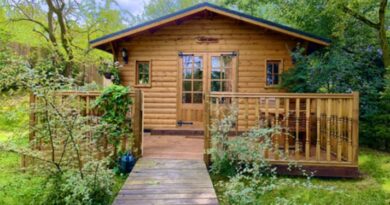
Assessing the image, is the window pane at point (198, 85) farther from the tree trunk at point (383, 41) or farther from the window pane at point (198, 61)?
the tree trunk at point (383, 41)

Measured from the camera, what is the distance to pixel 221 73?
7566 mm

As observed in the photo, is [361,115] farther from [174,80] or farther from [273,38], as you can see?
[174,80]

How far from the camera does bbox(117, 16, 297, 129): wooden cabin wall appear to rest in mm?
7410

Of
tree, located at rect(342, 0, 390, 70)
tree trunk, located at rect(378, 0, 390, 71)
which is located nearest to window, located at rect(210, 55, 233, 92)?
tree, located at rect(342, 0, 390, 70)

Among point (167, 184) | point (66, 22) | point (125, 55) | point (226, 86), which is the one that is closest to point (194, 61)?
point (226, 86)

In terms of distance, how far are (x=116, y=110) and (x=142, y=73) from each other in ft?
10.9

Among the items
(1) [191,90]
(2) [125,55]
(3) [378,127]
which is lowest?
(3) [378,127]

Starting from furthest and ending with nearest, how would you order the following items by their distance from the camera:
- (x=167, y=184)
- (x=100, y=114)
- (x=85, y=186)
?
(x=100, y=114)
(x=167, y=184)
(x=85, y=186)

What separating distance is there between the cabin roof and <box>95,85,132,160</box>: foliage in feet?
9.92

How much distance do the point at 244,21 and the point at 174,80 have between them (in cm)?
221

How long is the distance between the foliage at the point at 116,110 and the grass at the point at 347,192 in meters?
1.53

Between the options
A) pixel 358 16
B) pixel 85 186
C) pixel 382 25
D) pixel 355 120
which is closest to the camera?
pixel 85 186

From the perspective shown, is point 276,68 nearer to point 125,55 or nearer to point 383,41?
point 383,41

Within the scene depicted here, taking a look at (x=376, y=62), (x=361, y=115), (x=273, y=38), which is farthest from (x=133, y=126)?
(x=376, y=62)
